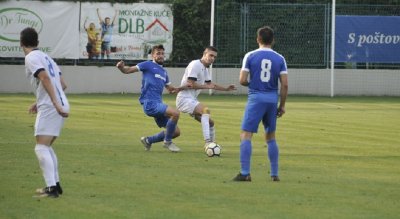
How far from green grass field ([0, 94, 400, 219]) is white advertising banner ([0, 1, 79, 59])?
13.5 meters

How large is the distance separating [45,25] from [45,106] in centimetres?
2866

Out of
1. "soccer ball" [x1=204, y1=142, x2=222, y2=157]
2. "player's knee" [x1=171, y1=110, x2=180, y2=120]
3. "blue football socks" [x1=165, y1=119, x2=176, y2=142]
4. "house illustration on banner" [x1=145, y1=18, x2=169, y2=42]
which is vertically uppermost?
"house illustration on banner" [x1=145, y1=18, x2=169, y2=42]

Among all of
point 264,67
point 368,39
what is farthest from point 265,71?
point 368,39

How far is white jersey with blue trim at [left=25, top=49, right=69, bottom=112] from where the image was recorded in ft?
35.8

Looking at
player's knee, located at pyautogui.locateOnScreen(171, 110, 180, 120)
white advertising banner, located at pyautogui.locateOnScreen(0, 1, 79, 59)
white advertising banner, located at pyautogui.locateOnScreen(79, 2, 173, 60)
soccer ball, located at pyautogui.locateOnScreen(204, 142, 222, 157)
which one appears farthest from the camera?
white advertising banner, located at pyautogui.locateOnScreen(79, 2, 173, 60)

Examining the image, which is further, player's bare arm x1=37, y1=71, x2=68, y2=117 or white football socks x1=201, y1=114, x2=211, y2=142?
white football socks x1=201, y1=114, x2=211, y2=142

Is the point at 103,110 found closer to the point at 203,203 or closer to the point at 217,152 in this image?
the point at 217,152

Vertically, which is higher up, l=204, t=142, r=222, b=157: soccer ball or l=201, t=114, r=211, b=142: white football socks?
l=201, t=114, r=211, b=142: white football socks

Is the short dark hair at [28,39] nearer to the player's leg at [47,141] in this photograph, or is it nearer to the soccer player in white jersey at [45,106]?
the soccer player in white jersey at [45,106]

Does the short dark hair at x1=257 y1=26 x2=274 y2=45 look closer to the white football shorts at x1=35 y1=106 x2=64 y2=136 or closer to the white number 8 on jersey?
the white number 8 on jersey

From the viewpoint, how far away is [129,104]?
31078 millimetres

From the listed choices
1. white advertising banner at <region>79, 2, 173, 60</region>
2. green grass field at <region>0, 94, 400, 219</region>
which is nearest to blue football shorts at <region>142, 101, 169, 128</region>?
green grass field at <region>0, 94, 400, 219</region>

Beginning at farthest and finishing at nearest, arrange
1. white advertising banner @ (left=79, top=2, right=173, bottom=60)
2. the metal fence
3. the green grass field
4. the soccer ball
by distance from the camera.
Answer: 1. the metal fence
2. white advertising banner @ (left=79, top=2, right=173, bottom=60)
3. the soccer ball
4. the green grass field

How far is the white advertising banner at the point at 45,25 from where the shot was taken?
38594mm
